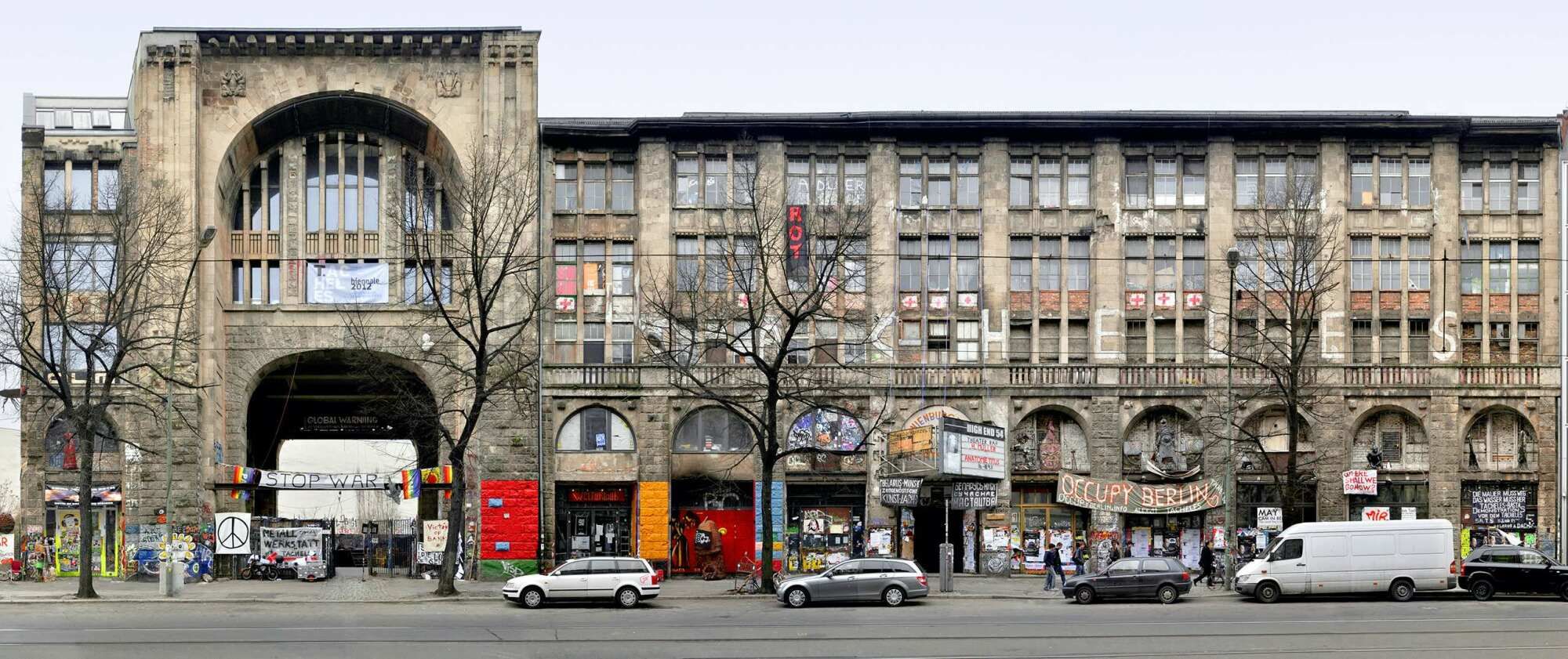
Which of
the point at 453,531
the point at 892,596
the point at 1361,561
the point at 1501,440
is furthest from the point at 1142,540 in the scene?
the point at 453,531

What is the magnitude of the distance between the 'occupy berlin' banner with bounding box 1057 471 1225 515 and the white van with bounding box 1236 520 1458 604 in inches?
438

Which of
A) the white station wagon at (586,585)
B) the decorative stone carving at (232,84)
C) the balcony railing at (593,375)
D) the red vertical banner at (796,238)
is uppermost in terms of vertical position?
the decorative stone carving at (232,84)

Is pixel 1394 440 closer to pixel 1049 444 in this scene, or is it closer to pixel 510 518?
pixel 1049 444

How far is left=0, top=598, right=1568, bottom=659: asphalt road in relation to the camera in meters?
30.6

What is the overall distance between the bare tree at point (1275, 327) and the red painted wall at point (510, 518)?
22.6 meters

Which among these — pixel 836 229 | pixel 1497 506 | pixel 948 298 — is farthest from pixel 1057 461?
pixel 1497 506

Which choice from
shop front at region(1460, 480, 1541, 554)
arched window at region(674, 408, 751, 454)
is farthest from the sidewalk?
shop front at region(1460, 480, 1541, 554)

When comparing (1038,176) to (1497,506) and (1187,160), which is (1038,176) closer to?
(1187,160)

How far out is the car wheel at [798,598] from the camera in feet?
140

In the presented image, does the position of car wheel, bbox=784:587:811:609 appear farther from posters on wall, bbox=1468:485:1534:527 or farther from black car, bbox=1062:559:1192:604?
posters on wall, bbox=1468:485:1534:527

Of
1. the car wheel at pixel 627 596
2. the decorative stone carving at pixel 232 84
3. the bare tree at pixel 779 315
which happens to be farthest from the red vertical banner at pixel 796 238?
the decorative stone carving at pixel 232 84

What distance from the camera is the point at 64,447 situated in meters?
55.2

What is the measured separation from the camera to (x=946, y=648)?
30953 millimetres

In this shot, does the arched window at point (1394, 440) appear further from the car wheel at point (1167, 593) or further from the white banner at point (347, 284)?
the white banner at point (347, 284)
